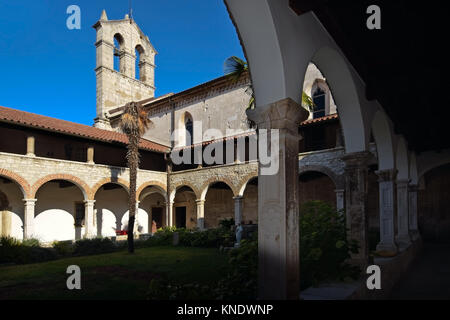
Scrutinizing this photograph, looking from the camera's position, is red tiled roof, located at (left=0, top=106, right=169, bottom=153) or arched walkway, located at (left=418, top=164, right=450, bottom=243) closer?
red tiled roof, located at (left=0, top=106, right=169, bottom=153)

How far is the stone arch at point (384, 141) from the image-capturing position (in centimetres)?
773

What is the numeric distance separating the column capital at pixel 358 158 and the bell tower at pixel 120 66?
25043 mm

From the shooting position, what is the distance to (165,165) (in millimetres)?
22797

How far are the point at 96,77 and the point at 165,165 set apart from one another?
11334mm

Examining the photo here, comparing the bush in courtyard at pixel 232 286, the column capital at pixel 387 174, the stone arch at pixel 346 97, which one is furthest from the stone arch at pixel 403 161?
the bush in courtyard at pixel 232 286

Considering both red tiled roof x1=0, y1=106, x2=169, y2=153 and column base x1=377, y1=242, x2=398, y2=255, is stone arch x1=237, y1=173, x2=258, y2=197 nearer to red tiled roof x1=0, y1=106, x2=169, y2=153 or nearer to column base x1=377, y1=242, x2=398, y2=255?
red tiled roof x1=0, y1=106, x2=169, y2=153

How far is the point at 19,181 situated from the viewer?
47.4 ft

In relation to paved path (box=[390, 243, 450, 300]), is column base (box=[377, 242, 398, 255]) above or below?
above

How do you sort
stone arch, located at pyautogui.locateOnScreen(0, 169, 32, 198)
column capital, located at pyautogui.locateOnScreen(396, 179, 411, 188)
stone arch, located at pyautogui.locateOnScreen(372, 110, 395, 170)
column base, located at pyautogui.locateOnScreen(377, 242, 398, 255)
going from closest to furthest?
1. stone arch, located at pyautogui.locateOnScreen(372, 110, 395, 170)
2. column base, located at pyautogui.locateOnScreen(377, 242, 398, 255)
3. column capital, located at pyautogui.locateOnScreen(396, 179, 411, 188)
4. stone arch, located at pyautogui.locateOnScreen(0, 169, 32, 198)

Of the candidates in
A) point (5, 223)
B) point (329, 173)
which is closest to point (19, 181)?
point (5, 223)

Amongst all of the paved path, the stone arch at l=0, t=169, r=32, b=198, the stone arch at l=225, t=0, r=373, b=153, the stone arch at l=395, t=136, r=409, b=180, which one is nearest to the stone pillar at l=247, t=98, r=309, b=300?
the stone arch at l=225, t=0, r=373, b=153

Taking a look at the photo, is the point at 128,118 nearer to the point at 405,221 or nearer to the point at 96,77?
the point at 405,221


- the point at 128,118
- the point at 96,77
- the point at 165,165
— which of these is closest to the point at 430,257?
the point at 128,118

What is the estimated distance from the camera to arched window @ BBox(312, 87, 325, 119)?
742 inches
